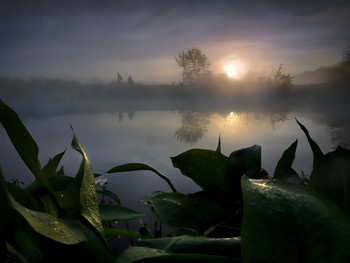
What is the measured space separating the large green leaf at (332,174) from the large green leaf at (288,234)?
9 centimetres

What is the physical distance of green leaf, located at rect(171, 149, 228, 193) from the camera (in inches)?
14.7

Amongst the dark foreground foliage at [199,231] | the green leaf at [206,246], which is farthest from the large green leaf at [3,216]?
the green leaf at [206,246]

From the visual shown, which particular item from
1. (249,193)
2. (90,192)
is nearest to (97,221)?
(90,192)

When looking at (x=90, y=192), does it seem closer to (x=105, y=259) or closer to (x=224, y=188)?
(x=105, y=259)

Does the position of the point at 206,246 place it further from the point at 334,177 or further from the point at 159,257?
the point at 334,177

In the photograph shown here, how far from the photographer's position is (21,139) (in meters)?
0.24

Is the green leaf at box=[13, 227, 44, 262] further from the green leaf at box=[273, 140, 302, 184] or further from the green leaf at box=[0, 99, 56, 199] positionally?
the green leaf at box=[273, 140, 302, 184]

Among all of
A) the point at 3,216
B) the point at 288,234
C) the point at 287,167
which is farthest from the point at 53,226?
the point at 287,167

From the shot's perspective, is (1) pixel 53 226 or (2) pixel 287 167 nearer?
(1) pixel 53 226

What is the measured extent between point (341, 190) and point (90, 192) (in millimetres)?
219

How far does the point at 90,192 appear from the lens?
10.0 inches

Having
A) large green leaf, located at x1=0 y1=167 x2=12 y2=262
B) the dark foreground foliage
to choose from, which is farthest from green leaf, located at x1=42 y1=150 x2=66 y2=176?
large green leaf, located at x1=0 y1=167 x2=12 y2=262

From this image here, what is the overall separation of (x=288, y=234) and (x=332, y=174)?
0.39 feet

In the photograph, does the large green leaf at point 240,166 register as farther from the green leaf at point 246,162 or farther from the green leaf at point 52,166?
the green leaf at point 52,166
